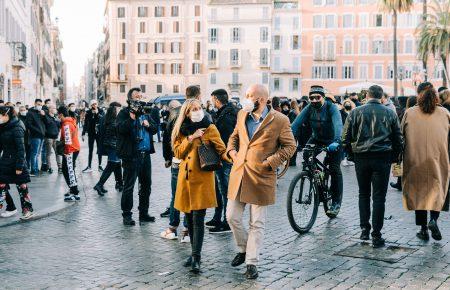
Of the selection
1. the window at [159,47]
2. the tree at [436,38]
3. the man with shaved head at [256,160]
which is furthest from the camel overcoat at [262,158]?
the window at [159,47]

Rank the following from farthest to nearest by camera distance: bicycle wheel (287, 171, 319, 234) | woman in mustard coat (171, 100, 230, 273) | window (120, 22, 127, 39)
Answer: window (120, 22, 127, 39) < bicycle wheel (287, 171, 319, 234) < woman in mustard coat (171, 100, 230, 273)

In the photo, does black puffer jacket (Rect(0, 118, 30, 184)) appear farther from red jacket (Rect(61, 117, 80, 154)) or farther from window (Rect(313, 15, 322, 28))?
window (Rect(313, 15, 322, 28))

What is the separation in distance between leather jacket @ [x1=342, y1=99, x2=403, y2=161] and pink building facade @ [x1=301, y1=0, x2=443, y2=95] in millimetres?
70723

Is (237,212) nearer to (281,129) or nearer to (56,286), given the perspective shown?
(281,129)

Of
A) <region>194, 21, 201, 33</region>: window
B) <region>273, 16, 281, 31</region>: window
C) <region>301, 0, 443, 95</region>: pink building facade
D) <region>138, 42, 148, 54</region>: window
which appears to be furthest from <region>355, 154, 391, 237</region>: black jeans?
<region>138, 42, 148, 54</region>: window

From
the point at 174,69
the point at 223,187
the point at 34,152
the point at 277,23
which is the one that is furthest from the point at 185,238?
the point at 174,69

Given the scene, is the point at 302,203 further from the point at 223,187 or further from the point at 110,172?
the point at 110,172

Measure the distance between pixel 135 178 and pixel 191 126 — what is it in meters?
2.57

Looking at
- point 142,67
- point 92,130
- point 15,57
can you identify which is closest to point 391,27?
point 142,67

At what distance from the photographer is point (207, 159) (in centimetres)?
666

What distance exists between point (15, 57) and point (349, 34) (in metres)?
53.6

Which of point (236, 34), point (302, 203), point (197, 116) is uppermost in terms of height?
point (236, 34)

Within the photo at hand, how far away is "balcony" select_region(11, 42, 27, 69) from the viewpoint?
3140 centimetres

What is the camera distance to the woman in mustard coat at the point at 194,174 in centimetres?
659
